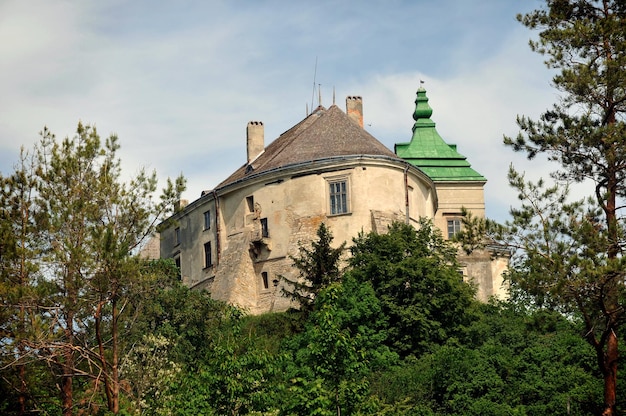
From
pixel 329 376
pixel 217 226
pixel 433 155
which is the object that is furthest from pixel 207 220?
pixel 329 376

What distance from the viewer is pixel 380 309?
134ft

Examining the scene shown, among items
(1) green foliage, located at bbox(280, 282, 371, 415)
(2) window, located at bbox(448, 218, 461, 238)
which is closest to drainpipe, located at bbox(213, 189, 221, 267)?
(2) window, located at bbox(448, 218, 461, 238)

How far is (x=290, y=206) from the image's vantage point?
166ft

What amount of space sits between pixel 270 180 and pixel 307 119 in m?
7.03

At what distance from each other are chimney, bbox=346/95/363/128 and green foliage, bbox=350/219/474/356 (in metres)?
13.4

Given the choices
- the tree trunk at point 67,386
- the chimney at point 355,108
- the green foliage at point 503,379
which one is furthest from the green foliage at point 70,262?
the chimney at point 355,108

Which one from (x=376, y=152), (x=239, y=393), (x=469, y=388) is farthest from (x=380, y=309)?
(x=239, y=393)

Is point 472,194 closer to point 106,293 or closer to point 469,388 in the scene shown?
point 469,388

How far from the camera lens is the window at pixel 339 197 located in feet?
163

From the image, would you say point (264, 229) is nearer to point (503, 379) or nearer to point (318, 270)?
point (318, 270)

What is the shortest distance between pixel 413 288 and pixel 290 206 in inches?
404

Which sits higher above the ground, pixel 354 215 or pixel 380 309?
pixel 354 215

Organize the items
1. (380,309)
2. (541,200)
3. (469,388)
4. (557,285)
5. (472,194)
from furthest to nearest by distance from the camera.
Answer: (472,194), (380,309), (469,388), (541,200), (557,285)

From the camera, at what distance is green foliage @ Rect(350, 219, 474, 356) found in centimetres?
4028
